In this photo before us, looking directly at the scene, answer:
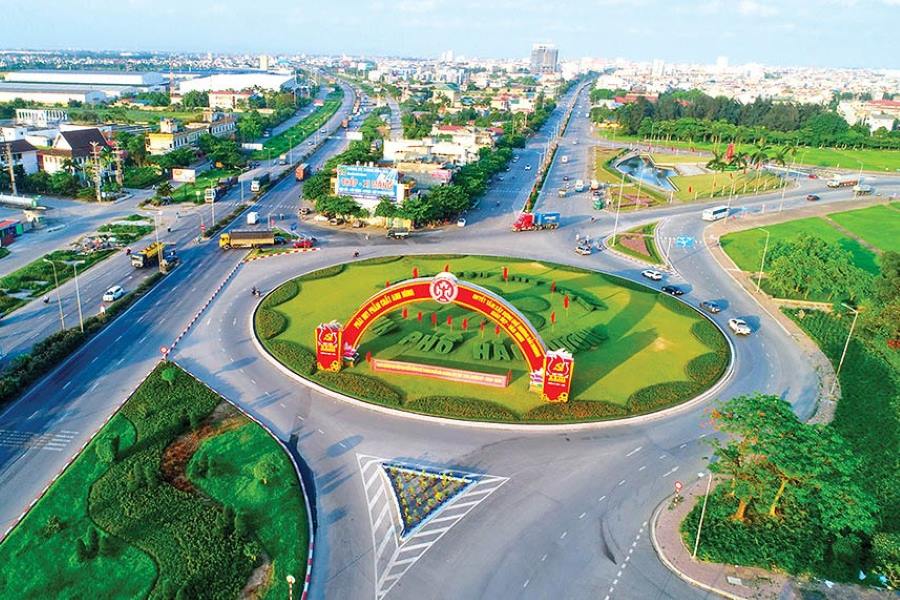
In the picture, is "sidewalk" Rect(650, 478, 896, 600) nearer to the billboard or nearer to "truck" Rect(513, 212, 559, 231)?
"truck" Rect(513, 212, 559, 231)

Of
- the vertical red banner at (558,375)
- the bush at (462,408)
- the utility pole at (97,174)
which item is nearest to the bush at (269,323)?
the bush at (462,408)

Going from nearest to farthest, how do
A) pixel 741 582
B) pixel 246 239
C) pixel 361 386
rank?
pixel 741 582 < pixel 361 386 < pixel 246 239

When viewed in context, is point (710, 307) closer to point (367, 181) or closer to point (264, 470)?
point (264, 470)

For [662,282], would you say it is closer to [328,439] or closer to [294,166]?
[328,439]

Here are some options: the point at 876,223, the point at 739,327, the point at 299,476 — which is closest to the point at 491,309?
the point at 299,476

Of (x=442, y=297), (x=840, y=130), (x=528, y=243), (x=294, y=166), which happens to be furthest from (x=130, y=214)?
(x=840, y=130)

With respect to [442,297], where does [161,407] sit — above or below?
below
